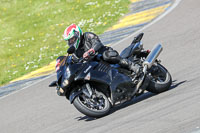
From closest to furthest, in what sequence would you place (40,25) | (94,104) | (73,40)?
(94,104) → (73,40) → (40,25)

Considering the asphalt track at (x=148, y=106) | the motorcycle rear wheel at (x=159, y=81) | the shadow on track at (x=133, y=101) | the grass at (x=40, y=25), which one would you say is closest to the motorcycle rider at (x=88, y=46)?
the motorcycle rear wheel at (x=159, y=81)

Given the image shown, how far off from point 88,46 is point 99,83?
67 cm

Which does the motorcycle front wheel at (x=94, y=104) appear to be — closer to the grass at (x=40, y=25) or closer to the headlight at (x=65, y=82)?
the headlight at (x=65, y=82)

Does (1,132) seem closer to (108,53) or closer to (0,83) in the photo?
(108,53)

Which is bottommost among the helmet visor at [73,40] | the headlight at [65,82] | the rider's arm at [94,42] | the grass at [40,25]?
the grass at [40,25]

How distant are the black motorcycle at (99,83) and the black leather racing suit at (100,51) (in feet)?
0.33

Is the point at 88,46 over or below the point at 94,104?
over

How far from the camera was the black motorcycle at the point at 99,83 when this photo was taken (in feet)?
23.4

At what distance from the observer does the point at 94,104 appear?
7.24 metres

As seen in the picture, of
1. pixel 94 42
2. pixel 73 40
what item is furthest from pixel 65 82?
pixel 94 42

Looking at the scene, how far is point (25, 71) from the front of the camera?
617 inches

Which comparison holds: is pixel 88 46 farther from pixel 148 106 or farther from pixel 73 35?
pixel 148 106

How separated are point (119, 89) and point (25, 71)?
8684 millimetres

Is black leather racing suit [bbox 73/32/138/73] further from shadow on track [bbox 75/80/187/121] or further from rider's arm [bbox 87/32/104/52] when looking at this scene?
shadow on track [bbox 75/80/187/121]
